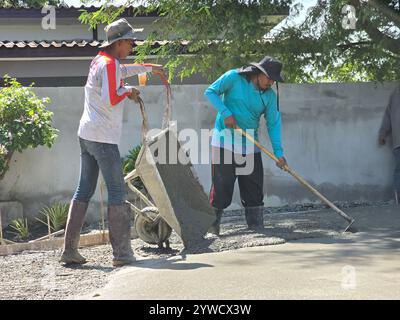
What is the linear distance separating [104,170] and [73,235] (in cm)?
59

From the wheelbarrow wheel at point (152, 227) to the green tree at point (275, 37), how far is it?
10.4 ft

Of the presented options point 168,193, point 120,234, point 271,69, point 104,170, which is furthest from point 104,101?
point 271,69

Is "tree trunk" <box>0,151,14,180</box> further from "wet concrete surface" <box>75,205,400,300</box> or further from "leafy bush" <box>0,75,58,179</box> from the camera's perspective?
"wet concrete surface" <box>75,205,400,300</box>

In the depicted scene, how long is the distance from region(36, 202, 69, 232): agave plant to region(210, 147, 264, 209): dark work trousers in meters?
2.69

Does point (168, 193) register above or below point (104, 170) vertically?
below

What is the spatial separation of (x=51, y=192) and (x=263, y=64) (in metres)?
3.87

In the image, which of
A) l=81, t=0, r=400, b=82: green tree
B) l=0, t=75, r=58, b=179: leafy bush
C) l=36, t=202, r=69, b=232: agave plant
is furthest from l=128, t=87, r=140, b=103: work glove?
l=36, t=202, r=69, b=232: agave plant

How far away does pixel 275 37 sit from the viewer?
9.09 metres

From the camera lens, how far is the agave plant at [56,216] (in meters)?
8.55

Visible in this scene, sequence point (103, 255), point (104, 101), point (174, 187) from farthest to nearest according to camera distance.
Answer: point (174, 187) → point (103, 255) → point (104, 101)

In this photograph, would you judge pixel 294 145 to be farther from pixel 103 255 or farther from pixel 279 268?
pixel 279 268

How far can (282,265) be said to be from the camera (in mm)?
4949

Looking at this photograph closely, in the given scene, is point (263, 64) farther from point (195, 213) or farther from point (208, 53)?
point (208, 53)

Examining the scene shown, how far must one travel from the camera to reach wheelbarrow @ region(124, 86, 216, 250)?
559cm
